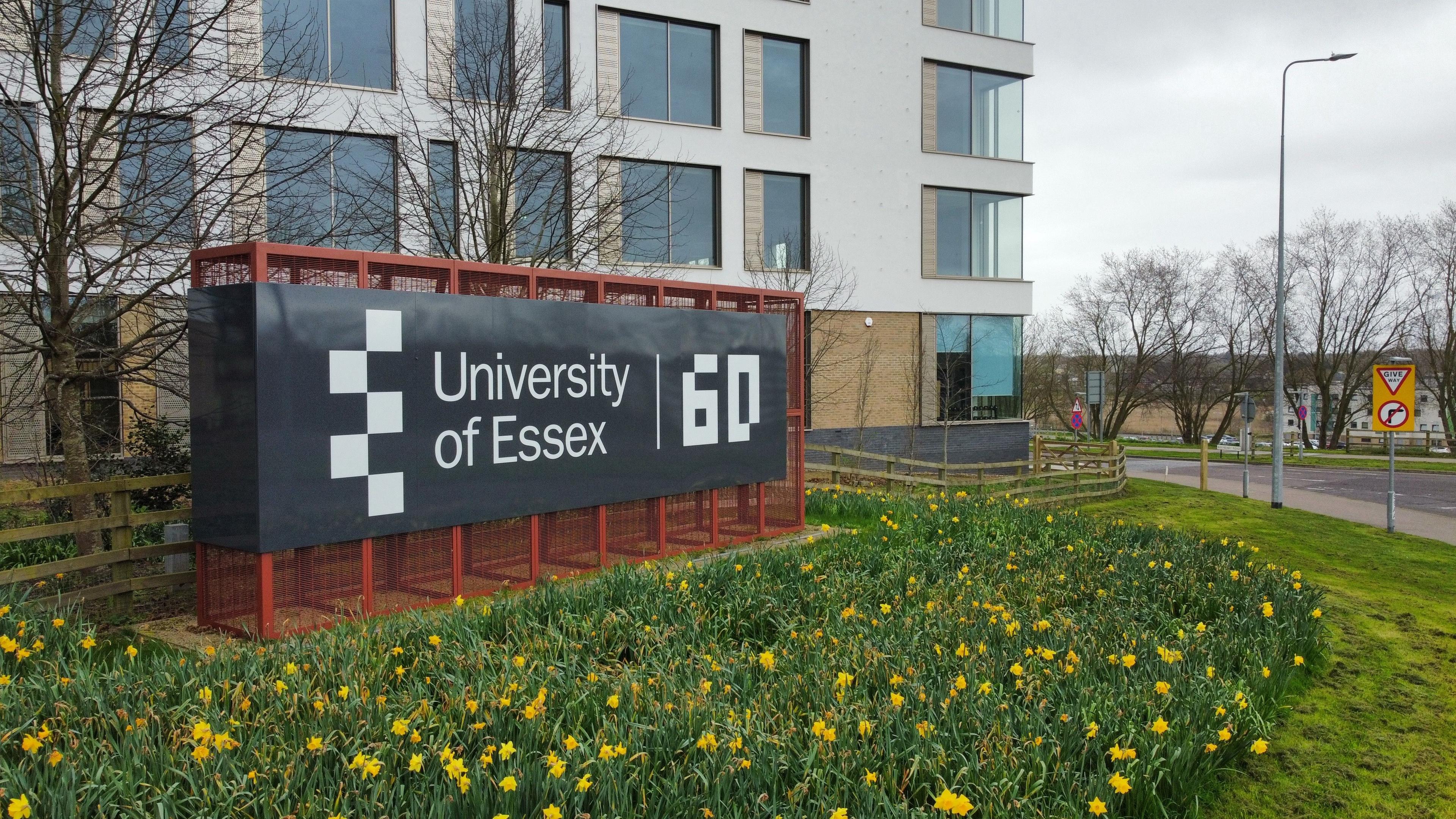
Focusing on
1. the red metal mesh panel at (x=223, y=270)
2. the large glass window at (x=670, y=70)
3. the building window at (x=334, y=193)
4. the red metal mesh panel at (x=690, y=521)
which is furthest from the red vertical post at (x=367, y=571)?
the large glass window at (x=670, y=70)

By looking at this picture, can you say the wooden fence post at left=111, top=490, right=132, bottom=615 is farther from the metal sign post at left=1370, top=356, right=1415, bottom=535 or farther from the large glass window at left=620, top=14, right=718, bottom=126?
the metal sign post at left=1370, top=356, right=1415, bottom=535

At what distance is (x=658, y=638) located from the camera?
692cm

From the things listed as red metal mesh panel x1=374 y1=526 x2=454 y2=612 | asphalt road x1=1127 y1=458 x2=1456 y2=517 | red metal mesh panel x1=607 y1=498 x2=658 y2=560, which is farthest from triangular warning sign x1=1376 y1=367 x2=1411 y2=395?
red metal mesh panel x1=374 y1=526 x2=454 y2=612

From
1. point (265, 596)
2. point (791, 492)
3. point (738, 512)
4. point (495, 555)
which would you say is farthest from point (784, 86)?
point (265, 596)

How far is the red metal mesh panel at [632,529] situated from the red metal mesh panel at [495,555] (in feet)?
4.23

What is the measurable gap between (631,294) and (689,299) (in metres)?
1.17

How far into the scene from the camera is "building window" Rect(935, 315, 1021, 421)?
30031 mm

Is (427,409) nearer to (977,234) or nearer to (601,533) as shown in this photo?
(601,533)

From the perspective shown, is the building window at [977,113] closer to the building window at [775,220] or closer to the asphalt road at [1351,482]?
the building window at [775,220]

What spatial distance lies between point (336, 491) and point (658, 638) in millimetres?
3283

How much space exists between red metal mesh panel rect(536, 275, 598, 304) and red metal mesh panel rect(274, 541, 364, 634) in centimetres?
326

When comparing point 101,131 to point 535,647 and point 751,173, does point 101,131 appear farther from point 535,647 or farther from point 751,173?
point 751,173

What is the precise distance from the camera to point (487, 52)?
15.6m

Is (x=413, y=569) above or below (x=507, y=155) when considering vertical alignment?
below
